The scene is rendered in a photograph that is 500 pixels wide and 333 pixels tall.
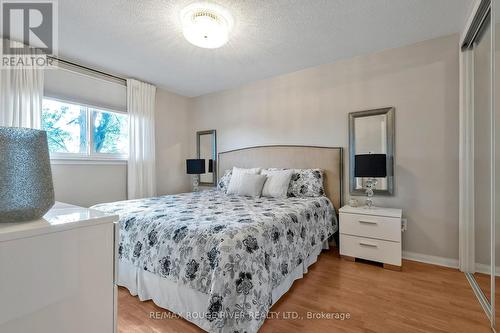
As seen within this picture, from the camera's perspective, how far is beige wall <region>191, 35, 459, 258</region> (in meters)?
2.42

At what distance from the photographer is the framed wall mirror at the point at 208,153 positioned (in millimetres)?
4312

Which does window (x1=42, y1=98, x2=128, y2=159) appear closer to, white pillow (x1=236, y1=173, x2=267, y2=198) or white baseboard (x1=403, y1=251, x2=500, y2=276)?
white pillow (x1=236, y1=173, x2=267, y2=198)

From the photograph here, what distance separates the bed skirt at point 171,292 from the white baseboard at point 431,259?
1414 mm

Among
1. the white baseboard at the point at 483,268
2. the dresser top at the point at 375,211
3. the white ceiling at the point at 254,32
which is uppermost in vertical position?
the white ceiling at the point at 254,32

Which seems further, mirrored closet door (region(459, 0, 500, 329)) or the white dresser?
mirrored closet door (region(459, 0, 500, 329))

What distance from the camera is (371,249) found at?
2.43 meters

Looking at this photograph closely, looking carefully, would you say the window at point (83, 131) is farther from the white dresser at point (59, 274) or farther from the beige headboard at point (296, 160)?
the white dresser at point (59, 274)

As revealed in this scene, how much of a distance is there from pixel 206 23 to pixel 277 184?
6.22 ft

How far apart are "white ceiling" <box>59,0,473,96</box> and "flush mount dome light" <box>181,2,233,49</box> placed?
0.24 ft

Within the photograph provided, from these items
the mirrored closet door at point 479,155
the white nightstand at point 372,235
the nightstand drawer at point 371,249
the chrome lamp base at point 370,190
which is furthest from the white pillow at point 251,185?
the mirrored closet door at point 479,155

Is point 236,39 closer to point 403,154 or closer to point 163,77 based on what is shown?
point 163,77

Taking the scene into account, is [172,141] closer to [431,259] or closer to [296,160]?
[296,160]

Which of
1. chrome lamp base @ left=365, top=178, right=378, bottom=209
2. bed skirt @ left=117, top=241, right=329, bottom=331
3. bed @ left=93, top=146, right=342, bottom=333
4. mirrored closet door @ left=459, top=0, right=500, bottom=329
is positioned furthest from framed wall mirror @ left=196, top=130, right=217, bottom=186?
mirrored closet door @ left=459, top=0, right=500, bottom=329

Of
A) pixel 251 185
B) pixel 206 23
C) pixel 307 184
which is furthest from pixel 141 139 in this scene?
pixel 307 184
